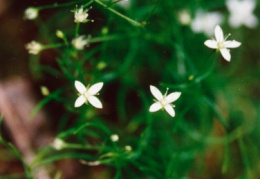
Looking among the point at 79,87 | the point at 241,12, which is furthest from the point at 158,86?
the point at 79,87

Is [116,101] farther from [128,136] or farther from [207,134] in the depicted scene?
[207,134]

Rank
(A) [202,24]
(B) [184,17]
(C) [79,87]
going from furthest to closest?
(A) [202,24] < (B) [184,17] < (C) [79,87]

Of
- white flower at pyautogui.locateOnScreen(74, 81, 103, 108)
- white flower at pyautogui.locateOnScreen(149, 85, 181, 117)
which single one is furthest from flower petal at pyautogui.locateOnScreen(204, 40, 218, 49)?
white flower at pyautogui.locateOnScreen(74, 81, 103, 108)

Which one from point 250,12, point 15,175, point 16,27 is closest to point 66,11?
point 16,27

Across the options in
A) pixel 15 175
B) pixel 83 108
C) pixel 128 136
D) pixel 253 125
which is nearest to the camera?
pixel 83 108

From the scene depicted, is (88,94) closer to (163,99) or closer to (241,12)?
(163,99)

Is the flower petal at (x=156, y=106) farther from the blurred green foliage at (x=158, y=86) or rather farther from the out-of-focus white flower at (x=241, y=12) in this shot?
the out-of-focus white flower at (x=241, y=12)
